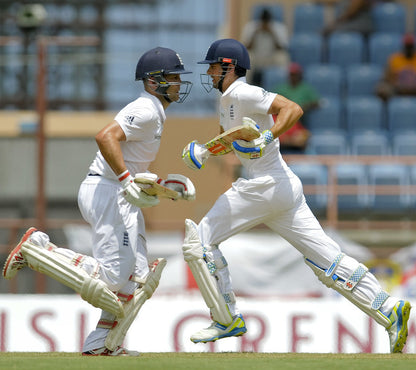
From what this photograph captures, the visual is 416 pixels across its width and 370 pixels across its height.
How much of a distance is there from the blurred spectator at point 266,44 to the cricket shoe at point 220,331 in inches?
313

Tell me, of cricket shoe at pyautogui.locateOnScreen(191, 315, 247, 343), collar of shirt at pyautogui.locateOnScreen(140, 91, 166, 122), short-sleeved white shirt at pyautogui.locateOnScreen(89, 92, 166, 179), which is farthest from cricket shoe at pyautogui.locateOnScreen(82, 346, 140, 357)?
collar of shirt at pyautogui.locateOnScreen(140, 91, 166, 122)

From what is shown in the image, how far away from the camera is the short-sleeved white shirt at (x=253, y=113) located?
6.71 meters

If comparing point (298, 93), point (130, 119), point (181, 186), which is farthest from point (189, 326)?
point (298, 93)

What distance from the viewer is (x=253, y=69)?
568 inches

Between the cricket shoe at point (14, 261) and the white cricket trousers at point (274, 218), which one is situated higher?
the white cricket trousers at point (274, 218)

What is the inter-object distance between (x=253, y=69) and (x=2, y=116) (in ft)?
11.9

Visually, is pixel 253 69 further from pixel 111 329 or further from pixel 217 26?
pixel 111 329

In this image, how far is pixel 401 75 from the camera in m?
13.9

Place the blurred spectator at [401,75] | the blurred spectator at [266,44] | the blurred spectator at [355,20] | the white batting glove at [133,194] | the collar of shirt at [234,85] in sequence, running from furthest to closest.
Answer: the blurred spectator at [355,20]
the blurred spectator at [266,44]
the blurred spectator at [401,75]
the collar of shirt at [234,85]
the white batting glove at [133,194]

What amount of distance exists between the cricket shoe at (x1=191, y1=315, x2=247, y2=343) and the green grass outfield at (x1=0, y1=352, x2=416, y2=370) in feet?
0.56

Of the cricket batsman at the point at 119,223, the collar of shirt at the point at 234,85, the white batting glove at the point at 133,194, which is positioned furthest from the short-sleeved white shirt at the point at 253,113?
the white batting glove at the point at 133,194

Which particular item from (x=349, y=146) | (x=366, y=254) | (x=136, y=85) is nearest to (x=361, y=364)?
(x=366, y=254)

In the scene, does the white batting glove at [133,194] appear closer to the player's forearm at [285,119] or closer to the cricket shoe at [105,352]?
the player's forearm at [285,119]

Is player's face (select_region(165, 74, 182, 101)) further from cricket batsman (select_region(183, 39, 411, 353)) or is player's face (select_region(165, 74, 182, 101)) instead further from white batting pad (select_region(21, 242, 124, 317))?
white batting pad (select_region(21, 242, 124, 317))
